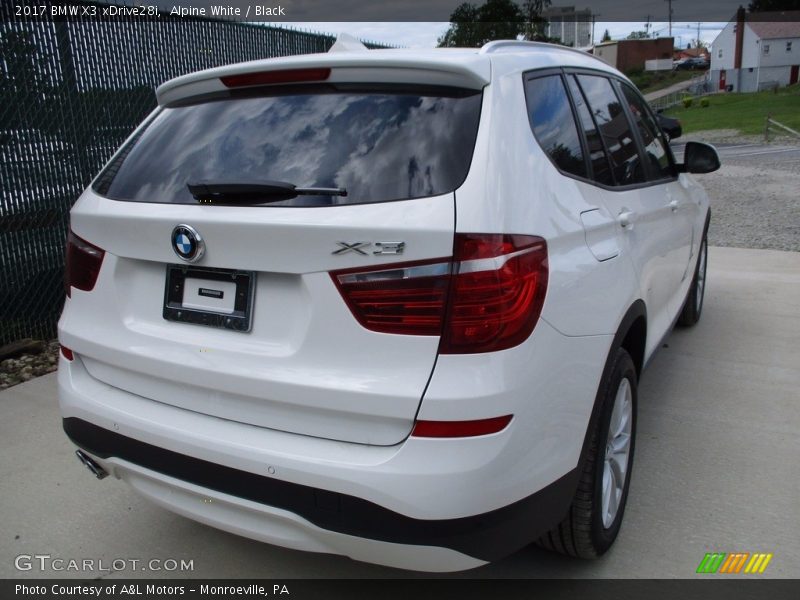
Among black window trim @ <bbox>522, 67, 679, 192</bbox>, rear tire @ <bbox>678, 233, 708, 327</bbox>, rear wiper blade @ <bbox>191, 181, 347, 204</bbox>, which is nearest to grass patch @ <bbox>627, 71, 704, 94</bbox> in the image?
rear tire @ <bbox>678, 233, 708, 327</bbox>

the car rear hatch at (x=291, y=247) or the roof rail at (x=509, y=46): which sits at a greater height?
the roof rail at (x=509, y=46)

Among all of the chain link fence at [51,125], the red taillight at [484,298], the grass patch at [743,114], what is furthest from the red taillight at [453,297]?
the grass patch at [743,114]

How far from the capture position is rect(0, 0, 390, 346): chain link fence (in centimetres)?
504

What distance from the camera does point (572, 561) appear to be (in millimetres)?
2670

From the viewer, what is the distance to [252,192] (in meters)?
2.08

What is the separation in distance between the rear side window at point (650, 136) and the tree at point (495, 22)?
26497 millimetres

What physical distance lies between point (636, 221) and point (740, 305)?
A: 12.1 feet

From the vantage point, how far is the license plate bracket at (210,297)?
2080 millimetres

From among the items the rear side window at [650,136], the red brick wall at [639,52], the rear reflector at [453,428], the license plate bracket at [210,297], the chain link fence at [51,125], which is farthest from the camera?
the red brick wall at [639,52]

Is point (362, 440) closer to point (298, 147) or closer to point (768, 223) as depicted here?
point (298, 147)

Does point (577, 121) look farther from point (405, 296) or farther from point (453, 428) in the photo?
point (453, 428)

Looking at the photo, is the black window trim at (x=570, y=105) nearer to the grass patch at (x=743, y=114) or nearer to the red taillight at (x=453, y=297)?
the red taillight at (x=453, y=297)

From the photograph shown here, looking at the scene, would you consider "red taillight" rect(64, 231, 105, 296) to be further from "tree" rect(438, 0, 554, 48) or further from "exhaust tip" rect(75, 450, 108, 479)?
"tree" rect(438, 0, 554, 48)

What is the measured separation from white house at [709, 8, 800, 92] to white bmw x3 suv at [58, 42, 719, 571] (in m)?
79.0
